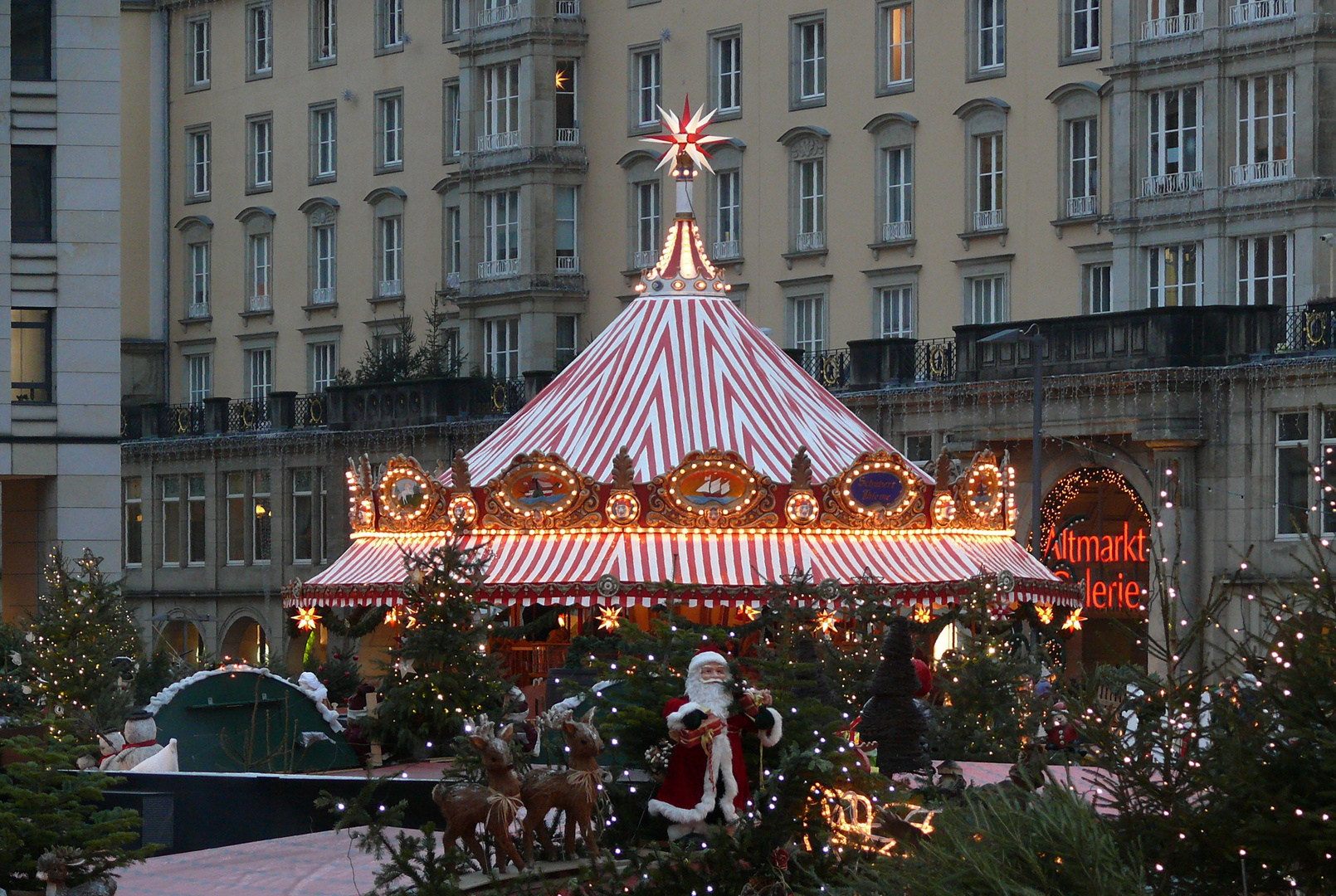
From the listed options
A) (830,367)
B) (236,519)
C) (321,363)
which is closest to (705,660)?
(830,367)

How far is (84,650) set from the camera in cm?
2458

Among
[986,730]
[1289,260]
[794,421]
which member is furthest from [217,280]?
[986,730]

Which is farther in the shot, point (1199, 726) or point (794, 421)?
point (794, 421)

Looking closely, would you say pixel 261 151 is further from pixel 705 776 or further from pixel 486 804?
pixel 705 776

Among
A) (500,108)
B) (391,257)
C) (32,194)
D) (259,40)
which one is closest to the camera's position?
(32,194)

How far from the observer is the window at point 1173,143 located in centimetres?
4012

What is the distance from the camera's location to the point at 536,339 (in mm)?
51875

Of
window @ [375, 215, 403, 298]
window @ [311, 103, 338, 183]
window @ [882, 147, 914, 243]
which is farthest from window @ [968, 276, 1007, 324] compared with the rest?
window @ [311, 103, 338, 183]

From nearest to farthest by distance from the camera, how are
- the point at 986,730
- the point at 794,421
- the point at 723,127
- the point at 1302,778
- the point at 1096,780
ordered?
the point at 1302,778 < the point at 1096,780 < the point at 986,730 < the point at 794,421 < the point at 723,127

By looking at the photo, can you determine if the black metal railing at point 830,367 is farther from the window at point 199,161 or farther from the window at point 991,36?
the window at point 199,161

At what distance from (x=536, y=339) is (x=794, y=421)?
24991 mm

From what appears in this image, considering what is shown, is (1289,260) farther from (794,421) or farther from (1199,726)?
(1199,726)

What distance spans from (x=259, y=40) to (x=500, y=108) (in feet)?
32.5

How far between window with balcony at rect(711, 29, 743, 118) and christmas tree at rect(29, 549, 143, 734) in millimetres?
24552
